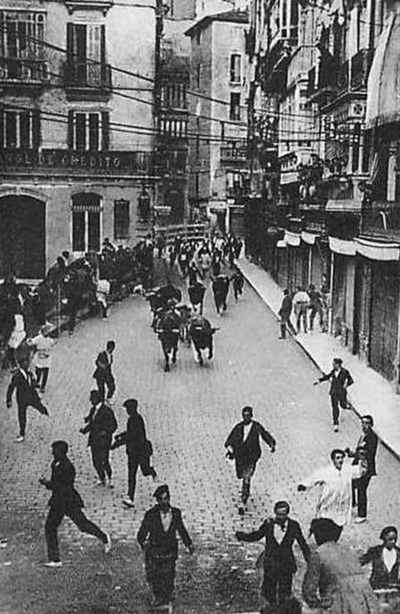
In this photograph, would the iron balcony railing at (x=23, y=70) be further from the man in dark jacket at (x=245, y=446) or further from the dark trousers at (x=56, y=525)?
the dark trousers at (x=56, y=525)

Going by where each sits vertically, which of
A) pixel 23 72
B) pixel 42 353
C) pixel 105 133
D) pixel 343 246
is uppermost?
pixel 23 72

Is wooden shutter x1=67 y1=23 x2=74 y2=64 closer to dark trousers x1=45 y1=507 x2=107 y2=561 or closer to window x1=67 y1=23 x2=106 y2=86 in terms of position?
window x1=67 y1=23 x2=106 y2=86

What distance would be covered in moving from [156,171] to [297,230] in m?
9.01

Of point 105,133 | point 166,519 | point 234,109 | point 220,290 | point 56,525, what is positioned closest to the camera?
point 166,519

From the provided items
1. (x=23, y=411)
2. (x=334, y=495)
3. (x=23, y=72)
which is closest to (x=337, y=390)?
(x=23, y=411)

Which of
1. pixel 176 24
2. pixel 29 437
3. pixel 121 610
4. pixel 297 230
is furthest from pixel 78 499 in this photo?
pixel 176 24

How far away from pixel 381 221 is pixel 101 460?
12.0 meters

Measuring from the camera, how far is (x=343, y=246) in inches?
1056

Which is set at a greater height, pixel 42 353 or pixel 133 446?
pixel 42 353

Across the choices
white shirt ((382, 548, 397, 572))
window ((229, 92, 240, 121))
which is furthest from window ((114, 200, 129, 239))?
window ((229, 92, 240, 121))

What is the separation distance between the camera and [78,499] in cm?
1188

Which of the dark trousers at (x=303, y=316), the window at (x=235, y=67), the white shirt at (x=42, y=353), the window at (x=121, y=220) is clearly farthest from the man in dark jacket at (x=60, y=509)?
the window at (x=235, y=67)

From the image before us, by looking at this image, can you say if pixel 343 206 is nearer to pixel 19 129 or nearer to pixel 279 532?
pixel 19 129

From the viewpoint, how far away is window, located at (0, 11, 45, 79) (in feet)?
120
